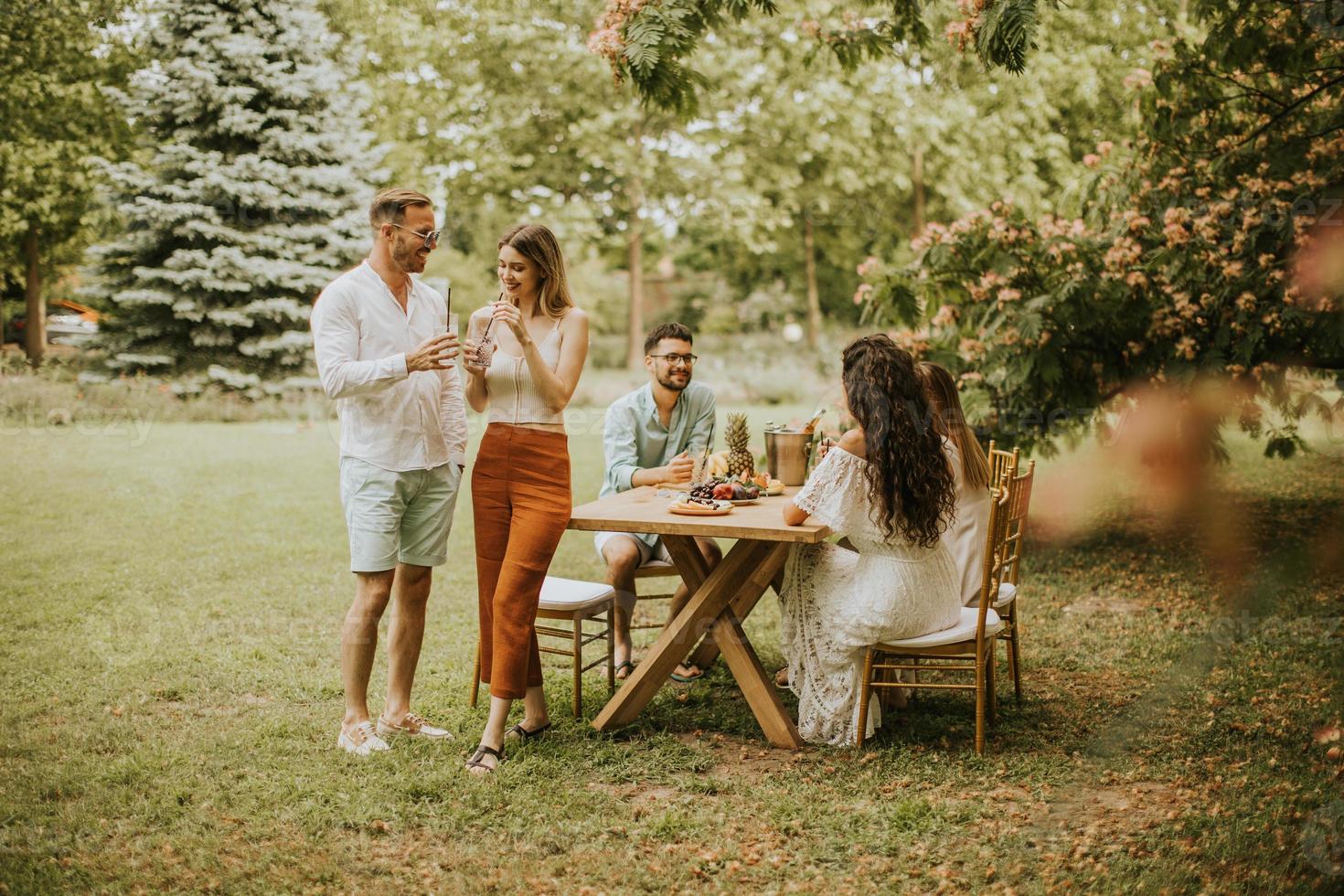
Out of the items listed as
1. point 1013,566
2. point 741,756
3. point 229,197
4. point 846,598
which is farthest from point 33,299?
point 1013,566

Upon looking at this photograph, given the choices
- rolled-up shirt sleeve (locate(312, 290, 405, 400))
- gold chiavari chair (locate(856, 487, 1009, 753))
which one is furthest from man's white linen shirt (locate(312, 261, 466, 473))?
gold chiavari chair (locate(856, 487, 1009, 753))

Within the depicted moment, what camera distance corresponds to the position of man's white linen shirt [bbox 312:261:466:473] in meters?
3.96

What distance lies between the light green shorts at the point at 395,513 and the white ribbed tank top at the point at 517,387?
0.33 meters

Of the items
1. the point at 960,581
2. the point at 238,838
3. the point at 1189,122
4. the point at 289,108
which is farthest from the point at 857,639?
the point at 289,108

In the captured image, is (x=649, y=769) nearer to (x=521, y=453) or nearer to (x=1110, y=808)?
(x=521, y=453)

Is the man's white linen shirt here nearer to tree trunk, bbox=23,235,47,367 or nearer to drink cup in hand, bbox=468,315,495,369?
drink cup in hand, bbox=468,315,495,369

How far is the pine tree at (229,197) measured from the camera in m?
14.4

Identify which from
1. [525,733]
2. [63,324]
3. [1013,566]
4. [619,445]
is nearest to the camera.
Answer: [525,733]

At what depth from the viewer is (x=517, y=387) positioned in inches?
163

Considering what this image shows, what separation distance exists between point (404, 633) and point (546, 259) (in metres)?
1.58

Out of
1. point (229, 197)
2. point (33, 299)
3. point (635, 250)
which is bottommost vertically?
point (33, 299)

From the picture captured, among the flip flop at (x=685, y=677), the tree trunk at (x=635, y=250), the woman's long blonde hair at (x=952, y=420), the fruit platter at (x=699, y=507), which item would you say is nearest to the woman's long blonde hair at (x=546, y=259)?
the fruit platter at (x=699, y=507)

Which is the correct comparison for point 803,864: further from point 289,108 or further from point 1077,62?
point 1077,62

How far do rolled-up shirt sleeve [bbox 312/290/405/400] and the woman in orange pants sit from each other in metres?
0.29
